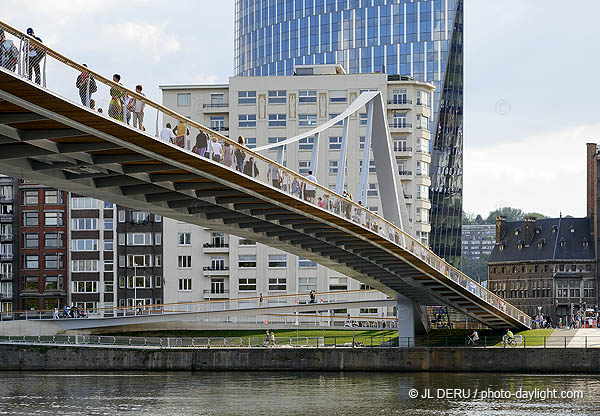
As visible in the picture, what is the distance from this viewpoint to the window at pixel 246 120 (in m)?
80.3

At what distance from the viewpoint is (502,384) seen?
4700 centimetres

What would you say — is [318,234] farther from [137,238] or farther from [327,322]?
[137,238]

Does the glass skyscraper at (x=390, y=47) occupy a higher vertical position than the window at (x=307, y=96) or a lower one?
higher

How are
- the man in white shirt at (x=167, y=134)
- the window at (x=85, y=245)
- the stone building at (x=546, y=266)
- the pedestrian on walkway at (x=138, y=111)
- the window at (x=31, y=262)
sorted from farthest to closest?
the stone building at (x=546, y=266), the window at (x=31, y=262), the window at (x=85, y=245), the man in white shirt at (x=167, y=134), the pedestrian on walkway at (x=138, y=111)

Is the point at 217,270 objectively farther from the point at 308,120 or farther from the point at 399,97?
the point at 399,97

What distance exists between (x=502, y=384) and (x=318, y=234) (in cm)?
1085

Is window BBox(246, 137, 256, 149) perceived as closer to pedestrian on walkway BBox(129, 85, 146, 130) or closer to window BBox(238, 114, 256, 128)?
window BBox(238, 114, 256, 128)

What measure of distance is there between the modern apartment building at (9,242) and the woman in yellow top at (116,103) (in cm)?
5955

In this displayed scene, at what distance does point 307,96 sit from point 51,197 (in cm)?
1895

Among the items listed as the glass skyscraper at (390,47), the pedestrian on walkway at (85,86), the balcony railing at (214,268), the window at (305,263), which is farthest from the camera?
the glass skyscraper at (390,47)

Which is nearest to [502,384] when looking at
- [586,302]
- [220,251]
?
[220,251]

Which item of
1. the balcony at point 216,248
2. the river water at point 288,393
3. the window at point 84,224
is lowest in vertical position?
the river water at point 288,393

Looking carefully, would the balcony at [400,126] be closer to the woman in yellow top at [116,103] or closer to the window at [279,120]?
the window at [279,120]

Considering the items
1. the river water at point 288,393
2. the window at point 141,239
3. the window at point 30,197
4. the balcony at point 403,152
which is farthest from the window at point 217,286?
the river water at point 288,393
